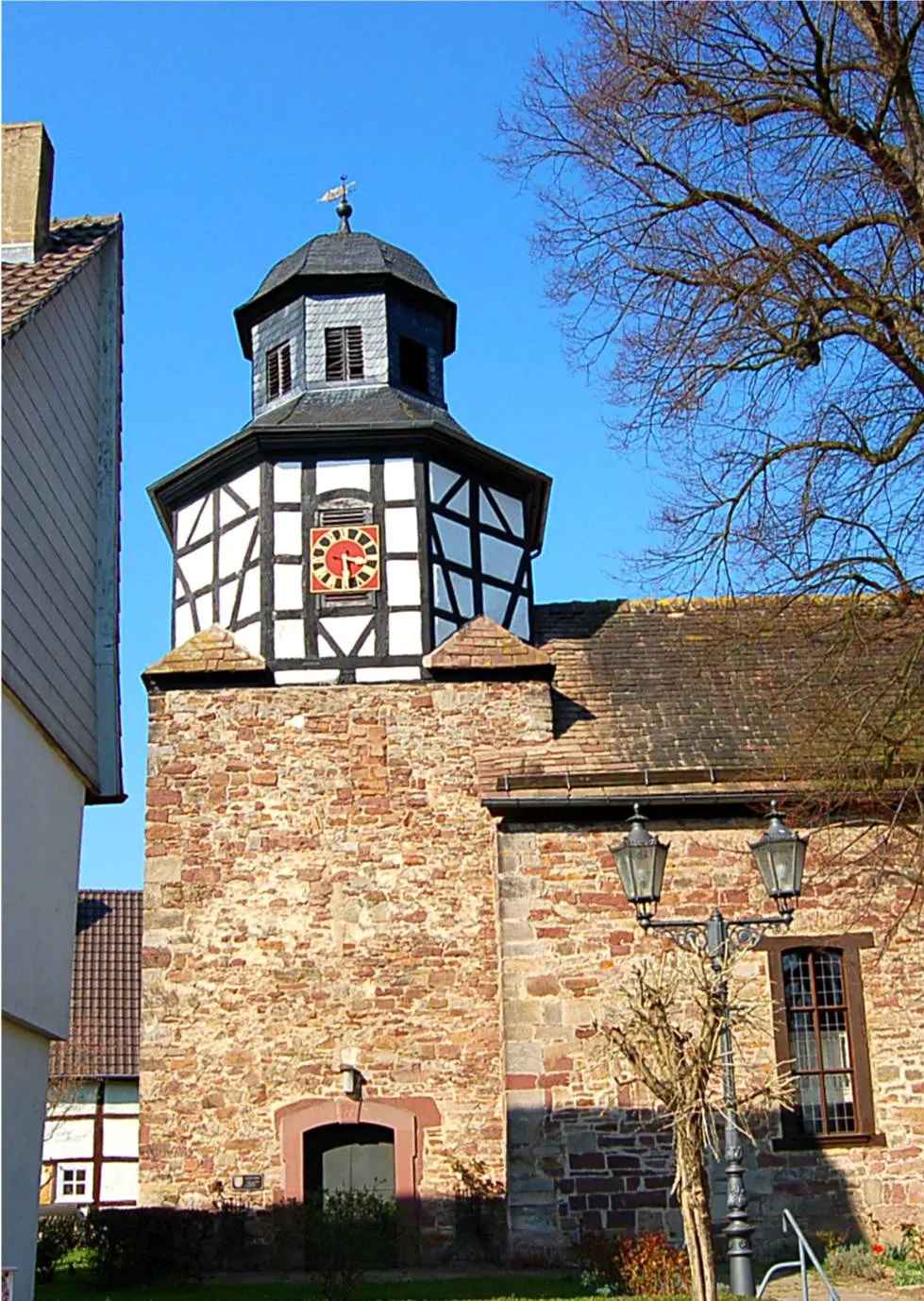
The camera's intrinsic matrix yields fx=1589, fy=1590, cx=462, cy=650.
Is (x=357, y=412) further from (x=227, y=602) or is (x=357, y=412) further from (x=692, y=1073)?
(x=692, y=1073)

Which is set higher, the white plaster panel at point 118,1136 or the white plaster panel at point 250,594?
the white plaster panel at point 250,594

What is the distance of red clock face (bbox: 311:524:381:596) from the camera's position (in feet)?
60.0

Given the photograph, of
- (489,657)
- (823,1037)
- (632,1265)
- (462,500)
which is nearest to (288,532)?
(462,500)

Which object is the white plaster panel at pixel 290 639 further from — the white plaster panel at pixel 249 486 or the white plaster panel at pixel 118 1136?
the white plaster panel at pixel 118 1136

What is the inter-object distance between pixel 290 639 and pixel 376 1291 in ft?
24.0

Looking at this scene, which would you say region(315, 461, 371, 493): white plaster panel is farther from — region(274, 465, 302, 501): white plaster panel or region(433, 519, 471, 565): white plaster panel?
region(433, 519, 471, 565): white plaster panel

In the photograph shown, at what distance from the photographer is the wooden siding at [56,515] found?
10.2 m

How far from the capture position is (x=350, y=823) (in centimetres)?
1734

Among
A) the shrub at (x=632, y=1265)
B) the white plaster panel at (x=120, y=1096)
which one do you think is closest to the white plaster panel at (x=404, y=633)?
the shrub at (x=632, y=1265)

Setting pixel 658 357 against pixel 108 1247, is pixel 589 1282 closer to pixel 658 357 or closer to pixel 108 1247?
pixel 108 1247

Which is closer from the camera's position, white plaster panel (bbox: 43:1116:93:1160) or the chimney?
the chimney

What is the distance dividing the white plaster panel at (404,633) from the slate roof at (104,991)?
11940mm

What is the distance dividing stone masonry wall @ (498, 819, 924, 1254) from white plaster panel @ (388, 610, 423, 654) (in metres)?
2.79

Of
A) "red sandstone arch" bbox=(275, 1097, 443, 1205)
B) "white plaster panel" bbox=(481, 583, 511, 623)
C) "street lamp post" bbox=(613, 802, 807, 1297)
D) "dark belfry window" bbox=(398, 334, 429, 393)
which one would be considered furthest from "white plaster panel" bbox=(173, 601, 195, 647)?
"street lamp post" bbox=(613, 802, 807, 1297)
